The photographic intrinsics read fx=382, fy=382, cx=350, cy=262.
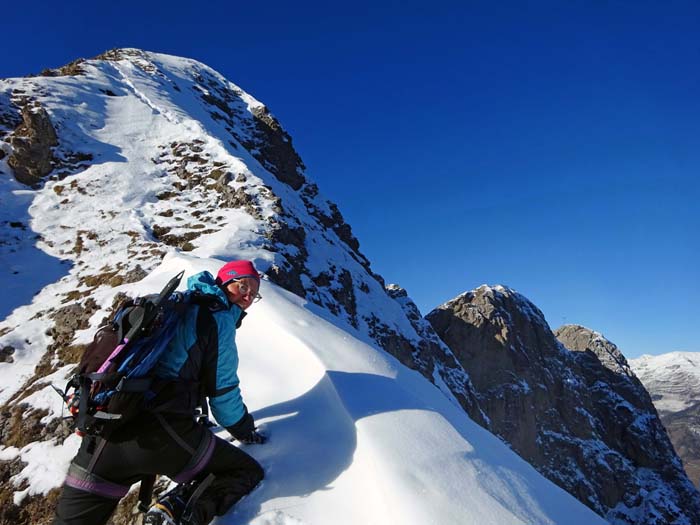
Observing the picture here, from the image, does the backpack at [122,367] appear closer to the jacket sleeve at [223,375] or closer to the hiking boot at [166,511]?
the jacket sleeve at [223,375]

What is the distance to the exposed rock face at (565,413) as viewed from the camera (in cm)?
4678

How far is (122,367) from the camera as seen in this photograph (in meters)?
2.73

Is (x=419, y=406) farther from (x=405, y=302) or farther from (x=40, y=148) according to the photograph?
(x=405, y=302)

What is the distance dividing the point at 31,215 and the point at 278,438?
21.9 meters

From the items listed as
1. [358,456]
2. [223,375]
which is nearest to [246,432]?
[223,375]

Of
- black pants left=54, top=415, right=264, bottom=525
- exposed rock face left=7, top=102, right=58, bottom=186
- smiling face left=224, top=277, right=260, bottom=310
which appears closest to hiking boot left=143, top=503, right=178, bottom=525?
black pants left=54, top=415, right=264, bottom=525

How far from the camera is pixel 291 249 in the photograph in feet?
67.3

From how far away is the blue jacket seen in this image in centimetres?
→ 312

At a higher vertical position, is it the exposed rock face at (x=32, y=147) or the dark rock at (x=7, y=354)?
the exposed rock face at (x=32, y=147)

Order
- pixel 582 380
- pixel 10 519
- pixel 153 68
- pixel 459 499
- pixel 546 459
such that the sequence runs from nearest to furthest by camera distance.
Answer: pixel 459 499 < pixel 10 519 < pixel 153 68 < pixel 546 459 < pixel 582 380

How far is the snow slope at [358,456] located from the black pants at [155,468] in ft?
0.75

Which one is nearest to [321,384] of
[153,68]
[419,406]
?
[419,406]

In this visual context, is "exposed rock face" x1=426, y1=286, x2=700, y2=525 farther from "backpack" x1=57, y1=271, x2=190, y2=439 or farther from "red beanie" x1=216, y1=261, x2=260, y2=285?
"backpack" x1=57, y1=271, x2=190, y2=439

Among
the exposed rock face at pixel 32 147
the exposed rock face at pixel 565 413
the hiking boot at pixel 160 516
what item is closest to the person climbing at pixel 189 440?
the hiking boot at pixel 160 516
